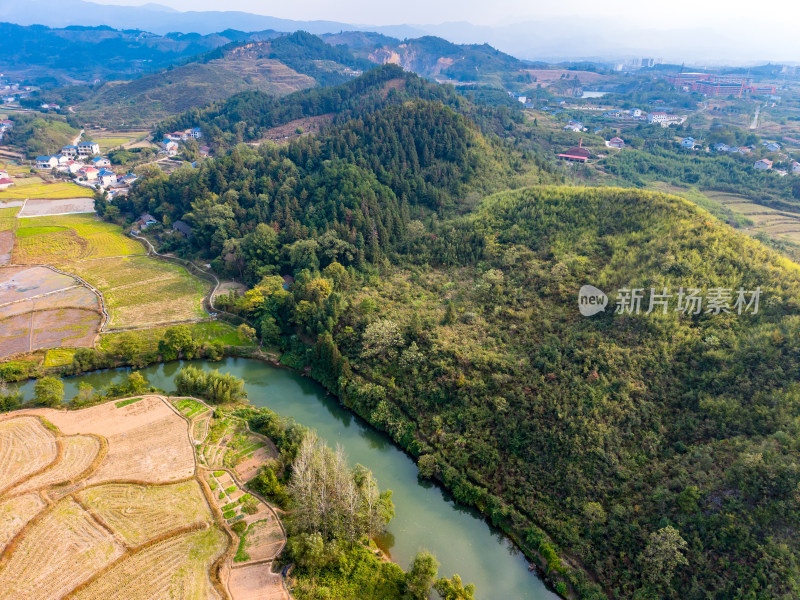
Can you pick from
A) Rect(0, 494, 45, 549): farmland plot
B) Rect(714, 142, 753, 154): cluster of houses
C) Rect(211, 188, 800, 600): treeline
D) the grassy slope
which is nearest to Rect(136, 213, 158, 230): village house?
Rect(211, 188, 800, 600): treeline

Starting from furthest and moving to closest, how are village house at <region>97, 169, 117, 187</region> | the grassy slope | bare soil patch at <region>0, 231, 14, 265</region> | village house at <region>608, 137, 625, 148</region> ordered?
village house at <region>608, 137, 625, 148</region>, village house at <region>97, 169, 117, 187</region>, bare soil patch at <region>0, 231, 14, 265</region>, the grassy slope

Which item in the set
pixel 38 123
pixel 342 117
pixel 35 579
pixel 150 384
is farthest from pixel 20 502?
pixel 38 123

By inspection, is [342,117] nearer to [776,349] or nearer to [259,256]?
[259,256]

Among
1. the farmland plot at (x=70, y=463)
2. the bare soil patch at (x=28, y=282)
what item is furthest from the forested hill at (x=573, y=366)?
the bare soil patch at (x=28, y=282)

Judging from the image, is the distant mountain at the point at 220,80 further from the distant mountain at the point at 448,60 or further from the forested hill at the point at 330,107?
the distant mountain at the point at 448,60

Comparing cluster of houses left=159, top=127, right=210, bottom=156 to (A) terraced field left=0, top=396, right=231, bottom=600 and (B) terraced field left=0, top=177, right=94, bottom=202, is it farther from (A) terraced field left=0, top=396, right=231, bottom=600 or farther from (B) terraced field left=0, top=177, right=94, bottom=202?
(A) terraced field left=0, top=396, right=231, bottom=600

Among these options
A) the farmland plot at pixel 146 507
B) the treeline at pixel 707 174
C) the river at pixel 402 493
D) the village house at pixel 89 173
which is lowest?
the river at pixel 402 493

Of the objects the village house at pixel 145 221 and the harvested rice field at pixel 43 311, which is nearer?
the harvested rice field at pixel 43 311
